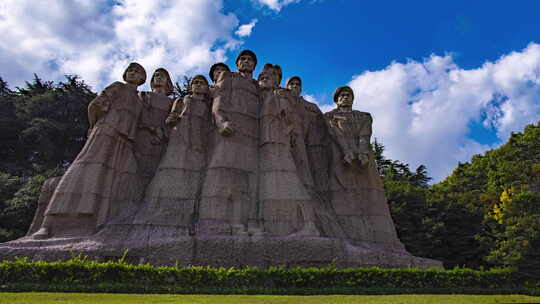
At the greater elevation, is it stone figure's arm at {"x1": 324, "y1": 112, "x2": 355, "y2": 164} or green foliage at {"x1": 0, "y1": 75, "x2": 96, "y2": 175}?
green foliage at {"x1": 0, "y1": 75, "x2": 96, "y2": 175}

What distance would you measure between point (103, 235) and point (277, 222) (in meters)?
4.43

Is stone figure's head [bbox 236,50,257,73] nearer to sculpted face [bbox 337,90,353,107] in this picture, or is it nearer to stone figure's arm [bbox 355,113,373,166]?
sculpted face [bbox 337,90,353,107]

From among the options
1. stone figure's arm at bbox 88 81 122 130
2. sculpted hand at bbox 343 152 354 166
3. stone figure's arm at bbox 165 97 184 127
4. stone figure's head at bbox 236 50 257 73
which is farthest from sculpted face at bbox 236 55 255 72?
sculpted hand at bbox 343 152 354 166

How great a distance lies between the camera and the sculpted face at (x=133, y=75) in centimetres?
1352

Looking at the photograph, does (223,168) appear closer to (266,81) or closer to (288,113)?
(288,113)

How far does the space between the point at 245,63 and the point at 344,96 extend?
11.8 ft

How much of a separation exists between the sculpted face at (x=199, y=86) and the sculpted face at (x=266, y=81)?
179 cm

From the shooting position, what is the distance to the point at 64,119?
30.5 m

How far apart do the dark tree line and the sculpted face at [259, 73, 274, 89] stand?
9.76 meters

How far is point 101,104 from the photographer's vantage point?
12.5m

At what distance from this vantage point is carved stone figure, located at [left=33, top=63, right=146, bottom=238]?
1109 cm

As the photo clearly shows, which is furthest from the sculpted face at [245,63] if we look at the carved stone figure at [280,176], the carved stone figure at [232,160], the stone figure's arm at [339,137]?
the stone figure's arm at [339,137]

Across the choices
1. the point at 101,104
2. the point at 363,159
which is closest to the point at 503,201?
the point at 363,159

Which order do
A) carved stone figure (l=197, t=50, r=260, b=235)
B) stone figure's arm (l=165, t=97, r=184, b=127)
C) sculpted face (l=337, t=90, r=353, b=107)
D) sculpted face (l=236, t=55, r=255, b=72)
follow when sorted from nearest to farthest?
carved stone figure (l=197, t=50, r=260, b=235) → stone figure's arm (l=165, t=97, r=184, b=127) → sculpted face (l=236, t=55, r=255, b=72) → sculpted face (l=337, t=90, r=353, b=107)
